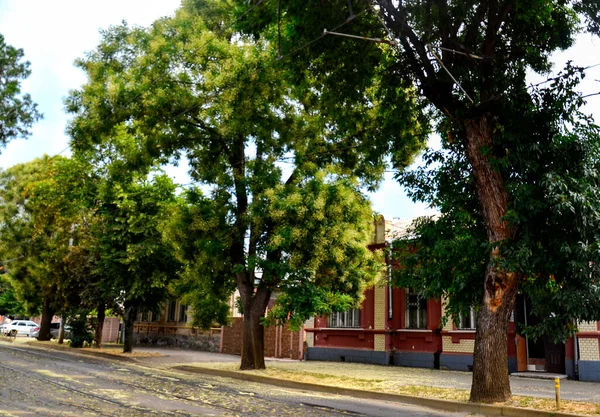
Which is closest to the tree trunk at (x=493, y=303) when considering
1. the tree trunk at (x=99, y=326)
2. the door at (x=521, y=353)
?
the door at (x=521, y=353)

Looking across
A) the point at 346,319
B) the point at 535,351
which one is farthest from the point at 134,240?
the point at 535,351

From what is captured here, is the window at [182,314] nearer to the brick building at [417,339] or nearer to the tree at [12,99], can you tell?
the brick building at [417,339]

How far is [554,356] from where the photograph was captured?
1834 centimetres

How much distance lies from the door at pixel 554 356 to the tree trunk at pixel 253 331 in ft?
33.3

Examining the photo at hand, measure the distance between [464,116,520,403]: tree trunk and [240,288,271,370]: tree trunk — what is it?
817 cm

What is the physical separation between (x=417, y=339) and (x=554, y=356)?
17.2 feet

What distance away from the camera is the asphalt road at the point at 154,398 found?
8.69 meters

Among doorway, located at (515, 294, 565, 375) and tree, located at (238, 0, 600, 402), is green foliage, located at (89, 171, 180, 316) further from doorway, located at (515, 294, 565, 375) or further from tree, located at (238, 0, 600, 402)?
doorway, located at (515, 294, 565, 375)

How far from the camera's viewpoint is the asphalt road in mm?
8688

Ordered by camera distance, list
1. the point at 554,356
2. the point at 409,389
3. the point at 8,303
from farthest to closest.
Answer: the point at 8,303
the point at 554,356
the point at 409,389

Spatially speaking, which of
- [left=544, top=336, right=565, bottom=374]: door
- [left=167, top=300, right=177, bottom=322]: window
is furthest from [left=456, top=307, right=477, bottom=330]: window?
[left=167, top=300, right=177, bottom=322]: window

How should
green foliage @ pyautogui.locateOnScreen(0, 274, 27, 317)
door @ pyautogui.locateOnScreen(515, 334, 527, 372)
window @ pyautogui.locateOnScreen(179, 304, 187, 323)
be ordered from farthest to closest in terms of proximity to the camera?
green foliage @ pyautogui.locateOnScreen(0, 274, 27, 317), window @ pyautogui.locateOnScreen(179, 304, 187, 323), door @ pyautogui.locateOnScreen(515, 334, 527, 372)

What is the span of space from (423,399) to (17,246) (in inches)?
1224

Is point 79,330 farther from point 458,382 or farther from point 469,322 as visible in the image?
point 458,382
